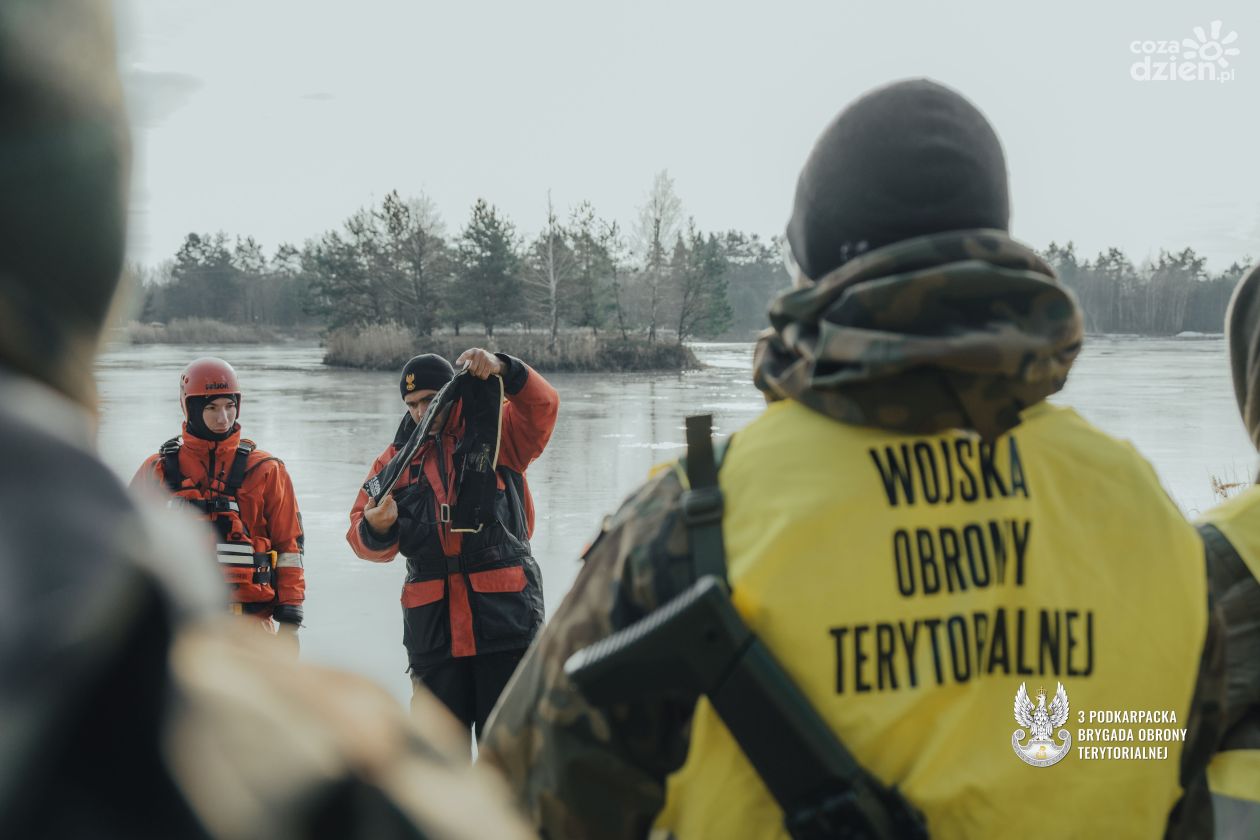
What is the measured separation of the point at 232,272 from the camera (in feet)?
223

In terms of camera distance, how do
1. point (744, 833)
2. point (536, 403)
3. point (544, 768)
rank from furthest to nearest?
point (536, 403) → point (544, 768) → point (744, 833)

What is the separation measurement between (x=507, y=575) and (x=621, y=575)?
3.03m

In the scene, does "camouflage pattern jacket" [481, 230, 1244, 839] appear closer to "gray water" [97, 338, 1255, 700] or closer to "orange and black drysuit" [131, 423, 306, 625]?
"gray water" [97, 338, 1255, 700]

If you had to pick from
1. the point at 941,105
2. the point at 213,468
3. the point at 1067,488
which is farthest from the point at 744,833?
the point at 213,468

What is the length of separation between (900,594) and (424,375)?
12.4ft

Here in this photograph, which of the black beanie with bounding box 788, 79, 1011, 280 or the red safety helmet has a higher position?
the black beanie with bounding box 788, 79, 1011, 280

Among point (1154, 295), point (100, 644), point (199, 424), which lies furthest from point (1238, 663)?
point (1154, 295)

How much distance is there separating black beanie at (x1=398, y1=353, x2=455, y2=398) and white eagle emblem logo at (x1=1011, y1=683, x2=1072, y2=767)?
376 cm

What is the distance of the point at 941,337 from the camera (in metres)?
1.39

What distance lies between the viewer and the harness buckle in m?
1.42

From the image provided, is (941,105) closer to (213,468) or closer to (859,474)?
(859,474)

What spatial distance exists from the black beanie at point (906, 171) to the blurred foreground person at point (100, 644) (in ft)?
4.05

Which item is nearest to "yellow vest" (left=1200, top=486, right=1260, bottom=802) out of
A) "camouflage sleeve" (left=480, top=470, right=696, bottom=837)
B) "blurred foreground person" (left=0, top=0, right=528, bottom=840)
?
"camouflage sleeve" (left=480, top=470, right=696, bottom=837)

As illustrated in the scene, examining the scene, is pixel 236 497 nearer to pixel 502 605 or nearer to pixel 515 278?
pixel 502 605
